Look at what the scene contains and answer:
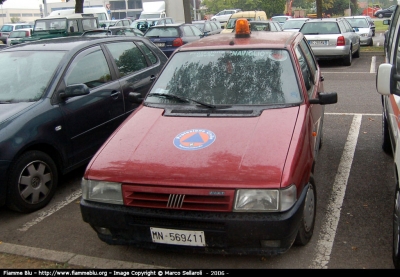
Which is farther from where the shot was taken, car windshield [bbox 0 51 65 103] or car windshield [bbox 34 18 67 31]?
car windshield [bbox 34 18 67 31]

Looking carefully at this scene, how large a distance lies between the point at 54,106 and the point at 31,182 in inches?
34.4

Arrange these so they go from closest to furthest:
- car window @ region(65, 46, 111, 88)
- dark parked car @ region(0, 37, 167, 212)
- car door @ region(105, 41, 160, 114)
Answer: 1. dark parked car @ region(0, 37, 167, 212)
2. car window @ region(65, 46, 111, 88)
3. car door @ region(105, 41, 160, 114)

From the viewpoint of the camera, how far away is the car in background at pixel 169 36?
655 inches

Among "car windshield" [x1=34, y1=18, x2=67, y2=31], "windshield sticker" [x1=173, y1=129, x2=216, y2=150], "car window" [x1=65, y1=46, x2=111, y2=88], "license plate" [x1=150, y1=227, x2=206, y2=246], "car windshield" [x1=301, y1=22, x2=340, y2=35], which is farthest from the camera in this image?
"car windshield" [x1=34, y1=18, x2=67, y2=31]

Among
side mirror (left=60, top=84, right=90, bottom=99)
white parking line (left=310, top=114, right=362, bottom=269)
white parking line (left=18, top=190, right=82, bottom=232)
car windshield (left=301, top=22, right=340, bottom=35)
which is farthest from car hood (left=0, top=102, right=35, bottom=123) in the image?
car windshield (left=301, top=22, right=340, bottom=35)

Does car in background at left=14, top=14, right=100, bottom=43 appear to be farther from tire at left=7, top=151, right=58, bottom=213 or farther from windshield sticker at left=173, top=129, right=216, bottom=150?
windshield sticker at left=173, top=129, right=216, bottom=150

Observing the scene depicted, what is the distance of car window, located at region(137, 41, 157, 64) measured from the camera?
712 centimetres

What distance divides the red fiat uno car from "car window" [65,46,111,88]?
1348 mm

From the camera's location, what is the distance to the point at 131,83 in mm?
6410

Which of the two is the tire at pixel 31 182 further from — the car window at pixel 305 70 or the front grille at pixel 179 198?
the car window at pixel 305 70

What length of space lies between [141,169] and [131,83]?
300 centimetres

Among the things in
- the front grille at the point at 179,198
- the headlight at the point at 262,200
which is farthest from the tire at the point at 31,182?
the headlight at the point at 262,200

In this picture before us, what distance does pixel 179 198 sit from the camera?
344cm

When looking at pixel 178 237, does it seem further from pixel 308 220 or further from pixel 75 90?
pixel 75 90
